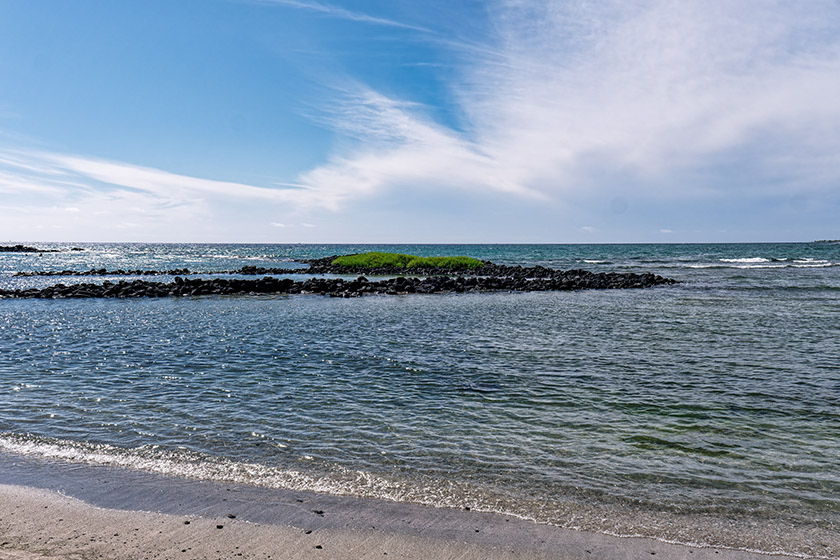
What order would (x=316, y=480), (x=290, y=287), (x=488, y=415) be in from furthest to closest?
1. (x=290, y=287)
2. (x=488, y=415)
3. (x=316, y=480)

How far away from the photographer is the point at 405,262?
235 ft

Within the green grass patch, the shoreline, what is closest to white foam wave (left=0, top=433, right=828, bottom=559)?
the shoreline

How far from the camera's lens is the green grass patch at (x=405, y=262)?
67.9 meters

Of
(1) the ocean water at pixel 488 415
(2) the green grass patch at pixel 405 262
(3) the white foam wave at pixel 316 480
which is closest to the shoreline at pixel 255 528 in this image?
(3) the white foam wave at pixel 316 480

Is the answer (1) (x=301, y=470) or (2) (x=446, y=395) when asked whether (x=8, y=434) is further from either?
(2) (x=446, y=395)

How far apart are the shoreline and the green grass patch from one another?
59.1 meters

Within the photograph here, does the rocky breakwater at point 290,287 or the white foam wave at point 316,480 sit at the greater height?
the rocky breakwater at point 290,287

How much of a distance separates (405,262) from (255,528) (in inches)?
2589

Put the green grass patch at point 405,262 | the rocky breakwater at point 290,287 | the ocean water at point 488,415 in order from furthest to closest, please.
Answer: the green grass patch at point 405,262
the rocky breakwater at point 290,287
the ocean water at point 488,415

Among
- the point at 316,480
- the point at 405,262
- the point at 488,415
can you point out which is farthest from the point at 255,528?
the point at 405,262

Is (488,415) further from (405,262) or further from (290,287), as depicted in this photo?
(405,262)

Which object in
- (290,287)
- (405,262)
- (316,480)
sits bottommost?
(316,480)

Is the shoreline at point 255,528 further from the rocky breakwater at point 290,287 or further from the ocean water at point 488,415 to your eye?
the rocky breakwater at point 290,287

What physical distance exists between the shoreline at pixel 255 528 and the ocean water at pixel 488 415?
37 cm
